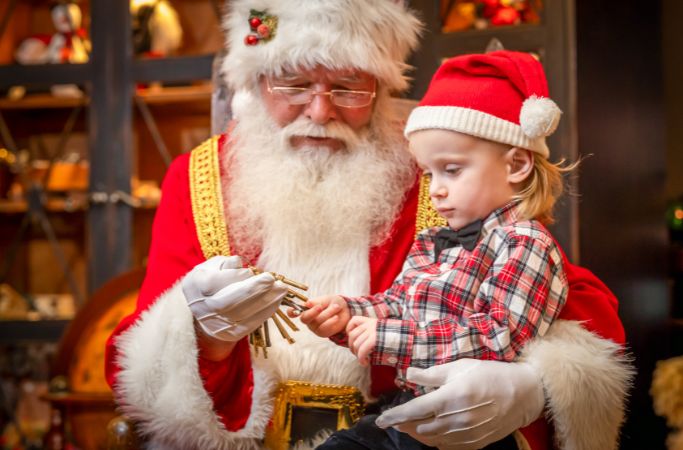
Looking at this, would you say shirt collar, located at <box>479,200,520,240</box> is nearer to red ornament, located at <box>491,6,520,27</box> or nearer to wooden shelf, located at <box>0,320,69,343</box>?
red ornament, located at <box>491,6,520,27</box>

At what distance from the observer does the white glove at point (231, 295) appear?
1444 millimetres

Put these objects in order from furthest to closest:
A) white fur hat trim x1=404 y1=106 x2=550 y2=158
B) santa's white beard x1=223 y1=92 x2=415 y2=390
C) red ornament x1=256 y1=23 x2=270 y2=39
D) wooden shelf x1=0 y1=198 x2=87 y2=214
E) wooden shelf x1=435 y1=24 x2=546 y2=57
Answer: wooden shelf x1=0 y1=198 x2=87 y2=214 < wooden shelf x1=435 y1=24 x2=546 y2=57 < red ornament x1=256 y1=23 x2=270 y2=39 < santa's white beard x1=223 y1=92 x2=415 y2=390 < white fur hat trim x1=404 y1=106 x2=550 y2=158

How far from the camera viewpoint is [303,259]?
1.86m

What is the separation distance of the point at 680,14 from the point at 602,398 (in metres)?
2.37

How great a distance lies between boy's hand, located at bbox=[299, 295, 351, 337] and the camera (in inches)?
59.1

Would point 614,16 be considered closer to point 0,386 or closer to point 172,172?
point 172,172

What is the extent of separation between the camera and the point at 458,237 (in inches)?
62.2

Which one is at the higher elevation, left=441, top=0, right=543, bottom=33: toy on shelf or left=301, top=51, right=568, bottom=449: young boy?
left=441, top=0, right=543, bottom=33: toy on shelf

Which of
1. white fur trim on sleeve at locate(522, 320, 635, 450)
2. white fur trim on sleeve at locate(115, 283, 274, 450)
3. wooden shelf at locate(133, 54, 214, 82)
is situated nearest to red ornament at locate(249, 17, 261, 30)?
white fur trim on sleeve at locate(115, 283, 274, 450)

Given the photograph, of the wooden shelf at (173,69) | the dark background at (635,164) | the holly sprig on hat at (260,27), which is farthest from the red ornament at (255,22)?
the wooden shelf at (173,69)

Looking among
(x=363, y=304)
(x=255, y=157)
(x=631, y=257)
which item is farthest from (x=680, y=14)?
(x=363, y=304)

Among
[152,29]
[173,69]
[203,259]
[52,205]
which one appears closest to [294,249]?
[203,259]

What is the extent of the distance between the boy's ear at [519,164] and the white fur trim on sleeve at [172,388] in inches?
26.8

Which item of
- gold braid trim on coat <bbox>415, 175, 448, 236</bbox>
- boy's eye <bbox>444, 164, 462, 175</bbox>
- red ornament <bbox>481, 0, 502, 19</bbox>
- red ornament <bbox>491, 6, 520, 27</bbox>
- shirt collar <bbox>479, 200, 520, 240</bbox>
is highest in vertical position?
red ornament <bbox>481, 0, 502, 19</bbox>
